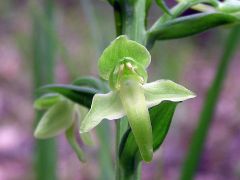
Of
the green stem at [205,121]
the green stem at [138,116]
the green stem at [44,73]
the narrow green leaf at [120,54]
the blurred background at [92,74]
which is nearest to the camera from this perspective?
the green stem at [138,116]

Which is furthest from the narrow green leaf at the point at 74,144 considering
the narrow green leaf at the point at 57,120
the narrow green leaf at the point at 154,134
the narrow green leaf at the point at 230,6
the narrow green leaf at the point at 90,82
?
the narrow green leaf at the point at 230,6

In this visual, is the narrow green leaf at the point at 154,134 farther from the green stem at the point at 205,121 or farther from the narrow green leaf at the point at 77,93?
the green stem at the point at 205,121

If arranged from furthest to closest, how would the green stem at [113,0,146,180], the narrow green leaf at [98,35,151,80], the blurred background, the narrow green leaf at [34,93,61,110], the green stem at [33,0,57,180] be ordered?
the blurred background, the green stem at [33,0,57,180], the narrow green leaf at [34,93,61,110], the green stem at [113,0,146,180], the narrow green leaf at [98,35,151,80]

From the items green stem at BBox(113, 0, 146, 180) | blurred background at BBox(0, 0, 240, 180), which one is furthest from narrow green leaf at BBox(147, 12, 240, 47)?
blurred background at BBox(0, 0, 240, 180)

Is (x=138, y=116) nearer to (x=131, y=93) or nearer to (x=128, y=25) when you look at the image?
(x=131, y=93)

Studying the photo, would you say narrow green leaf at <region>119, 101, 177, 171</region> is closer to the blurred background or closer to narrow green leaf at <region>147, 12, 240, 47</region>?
narrow green leaf at <region>147, 12, 240, 47</region>

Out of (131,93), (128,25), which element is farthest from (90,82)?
(131,93)

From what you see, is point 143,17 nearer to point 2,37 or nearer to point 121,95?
point 121,95
